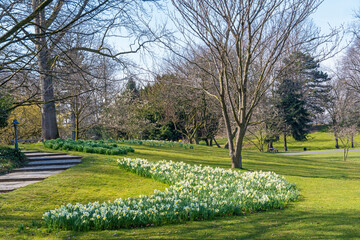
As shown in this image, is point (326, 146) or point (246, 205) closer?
point (246, 205)

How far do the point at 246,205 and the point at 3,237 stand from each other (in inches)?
155

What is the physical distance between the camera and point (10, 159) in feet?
30.0

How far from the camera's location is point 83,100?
16812mm

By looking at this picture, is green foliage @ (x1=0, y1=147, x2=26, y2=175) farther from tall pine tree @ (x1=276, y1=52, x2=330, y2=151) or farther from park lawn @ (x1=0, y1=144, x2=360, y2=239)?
tall pine tree @ (x1=276, y1=52, x2=330, y2=151)

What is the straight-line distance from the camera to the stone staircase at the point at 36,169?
Answer: 23.3ft

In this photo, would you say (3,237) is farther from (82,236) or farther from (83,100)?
(83,100)

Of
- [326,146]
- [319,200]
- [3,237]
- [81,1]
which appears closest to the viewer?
[3,237]

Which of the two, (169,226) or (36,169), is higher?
(36,169)

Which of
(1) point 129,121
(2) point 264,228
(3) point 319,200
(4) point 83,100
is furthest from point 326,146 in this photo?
(2) point 264,228

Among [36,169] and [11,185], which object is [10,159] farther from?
[11,185]

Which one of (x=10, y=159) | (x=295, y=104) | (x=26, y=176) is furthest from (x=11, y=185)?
(x=295, y=104)

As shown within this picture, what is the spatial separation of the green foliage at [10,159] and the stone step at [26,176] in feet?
2.02

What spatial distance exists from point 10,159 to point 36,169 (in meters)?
1.32

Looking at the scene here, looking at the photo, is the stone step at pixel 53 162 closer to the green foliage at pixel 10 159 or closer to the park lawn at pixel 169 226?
the green foliage at pixel 10 159
